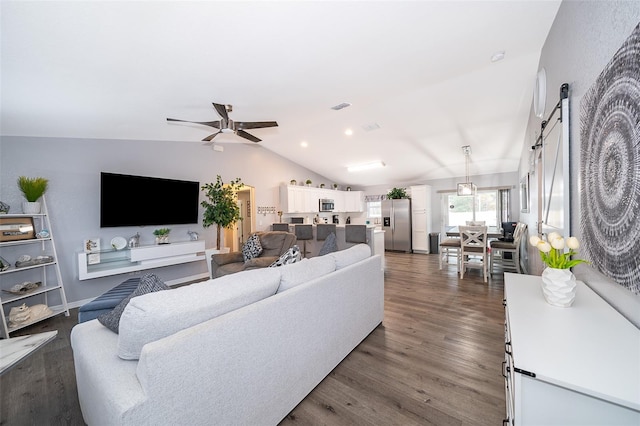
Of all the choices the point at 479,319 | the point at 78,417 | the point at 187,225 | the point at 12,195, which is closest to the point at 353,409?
the point at 78,417

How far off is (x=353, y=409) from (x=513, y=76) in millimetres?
3903

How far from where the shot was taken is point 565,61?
1833 millimetres

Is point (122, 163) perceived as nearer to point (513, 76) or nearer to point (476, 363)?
point (476, 363)

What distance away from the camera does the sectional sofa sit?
97cm

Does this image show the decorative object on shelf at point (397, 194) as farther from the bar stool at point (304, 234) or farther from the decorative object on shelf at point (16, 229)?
the decorative object on shelf at point (16, 229)

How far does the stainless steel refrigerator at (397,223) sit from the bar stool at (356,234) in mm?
3073

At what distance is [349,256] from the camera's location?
7.80 feet

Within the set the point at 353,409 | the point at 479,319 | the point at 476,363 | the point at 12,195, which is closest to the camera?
the point at 353,409

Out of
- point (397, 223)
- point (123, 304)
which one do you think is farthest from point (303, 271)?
point (397, 223)

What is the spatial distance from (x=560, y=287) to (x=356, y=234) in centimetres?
371

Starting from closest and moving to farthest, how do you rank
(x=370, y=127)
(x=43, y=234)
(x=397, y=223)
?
(x=43, y=234), (x=370, y=127), (x=397, y=223)

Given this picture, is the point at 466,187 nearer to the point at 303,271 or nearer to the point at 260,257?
the point at 260,257

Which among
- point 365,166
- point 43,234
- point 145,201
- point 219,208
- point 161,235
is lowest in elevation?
point 161,235

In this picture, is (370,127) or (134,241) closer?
(134,241)
